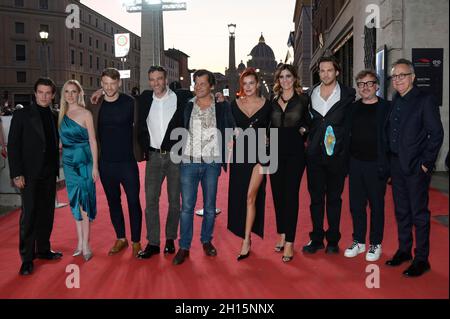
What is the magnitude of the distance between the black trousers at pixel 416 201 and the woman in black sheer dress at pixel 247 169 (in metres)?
1.50

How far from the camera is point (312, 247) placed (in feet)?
17.9

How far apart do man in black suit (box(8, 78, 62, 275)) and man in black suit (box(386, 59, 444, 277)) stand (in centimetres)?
385

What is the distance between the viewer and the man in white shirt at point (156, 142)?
523 centimetres

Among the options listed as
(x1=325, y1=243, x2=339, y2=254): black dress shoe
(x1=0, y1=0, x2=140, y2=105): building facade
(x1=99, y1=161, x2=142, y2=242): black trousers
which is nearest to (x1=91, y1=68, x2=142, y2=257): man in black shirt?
(x1=99, y1=161, x2=142, y2=242): black trousers

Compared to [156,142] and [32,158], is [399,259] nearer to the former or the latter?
[156,142]

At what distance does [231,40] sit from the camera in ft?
130

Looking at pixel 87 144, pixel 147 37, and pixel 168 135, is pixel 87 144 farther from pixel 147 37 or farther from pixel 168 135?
pixel 147 37

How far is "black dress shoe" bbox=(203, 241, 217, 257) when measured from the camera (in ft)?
17.6

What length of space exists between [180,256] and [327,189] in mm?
1946

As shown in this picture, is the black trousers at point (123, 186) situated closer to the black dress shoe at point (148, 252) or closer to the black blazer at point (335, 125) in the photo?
the black dress shoe at point (148, 252)

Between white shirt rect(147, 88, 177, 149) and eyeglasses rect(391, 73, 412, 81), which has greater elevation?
eyeglasses rect(391, 73, 412, 81)

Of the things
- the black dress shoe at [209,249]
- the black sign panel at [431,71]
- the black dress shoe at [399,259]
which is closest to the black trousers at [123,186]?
the black dress shoe at [209,249]

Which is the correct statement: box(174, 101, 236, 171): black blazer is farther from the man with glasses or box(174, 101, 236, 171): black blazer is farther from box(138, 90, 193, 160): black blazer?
the man with glasses
